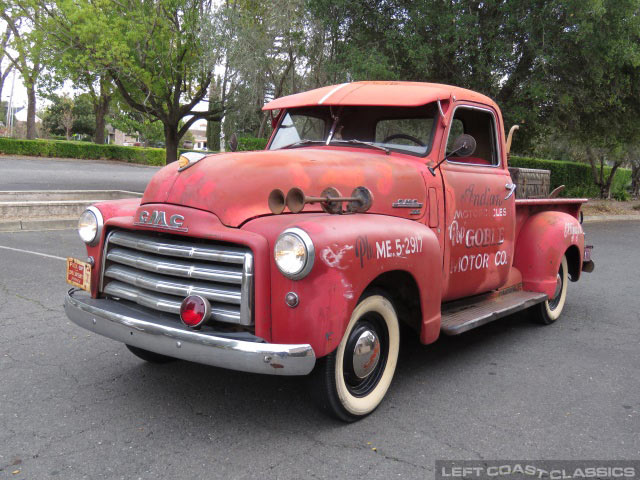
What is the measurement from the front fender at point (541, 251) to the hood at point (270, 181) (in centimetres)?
194

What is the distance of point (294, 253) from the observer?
2.89 metres

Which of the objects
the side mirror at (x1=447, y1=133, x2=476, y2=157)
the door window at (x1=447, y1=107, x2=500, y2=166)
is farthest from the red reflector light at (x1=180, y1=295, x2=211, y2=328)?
the door window at (x1=447, y1=107, x2=500, y2=166)

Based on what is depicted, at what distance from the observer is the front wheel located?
3.18 m

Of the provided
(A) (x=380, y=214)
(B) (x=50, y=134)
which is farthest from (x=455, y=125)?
(B) (x=50, y=134)

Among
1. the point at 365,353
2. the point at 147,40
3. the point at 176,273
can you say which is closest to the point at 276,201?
the point at 176,273

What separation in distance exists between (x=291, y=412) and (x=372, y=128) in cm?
212

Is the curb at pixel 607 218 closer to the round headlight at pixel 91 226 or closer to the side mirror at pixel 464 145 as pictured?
the side mirror at pixel 464 145

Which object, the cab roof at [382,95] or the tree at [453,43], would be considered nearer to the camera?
the cab roof at [382,95]

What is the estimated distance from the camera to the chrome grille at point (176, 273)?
2992 millimetres

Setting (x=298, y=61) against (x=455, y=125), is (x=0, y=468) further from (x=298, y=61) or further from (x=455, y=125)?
(x=298, y=61)

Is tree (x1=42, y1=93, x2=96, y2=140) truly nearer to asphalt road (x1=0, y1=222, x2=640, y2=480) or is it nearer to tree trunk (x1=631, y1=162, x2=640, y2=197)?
tree trunk (x1=631, y1=162, x2=640, y2=197)

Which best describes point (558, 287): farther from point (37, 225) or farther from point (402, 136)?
point (37, 225)

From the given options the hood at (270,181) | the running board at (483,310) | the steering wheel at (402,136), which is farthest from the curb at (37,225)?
the running board at (483,310)

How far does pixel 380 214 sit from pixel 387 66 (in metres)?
11.0
